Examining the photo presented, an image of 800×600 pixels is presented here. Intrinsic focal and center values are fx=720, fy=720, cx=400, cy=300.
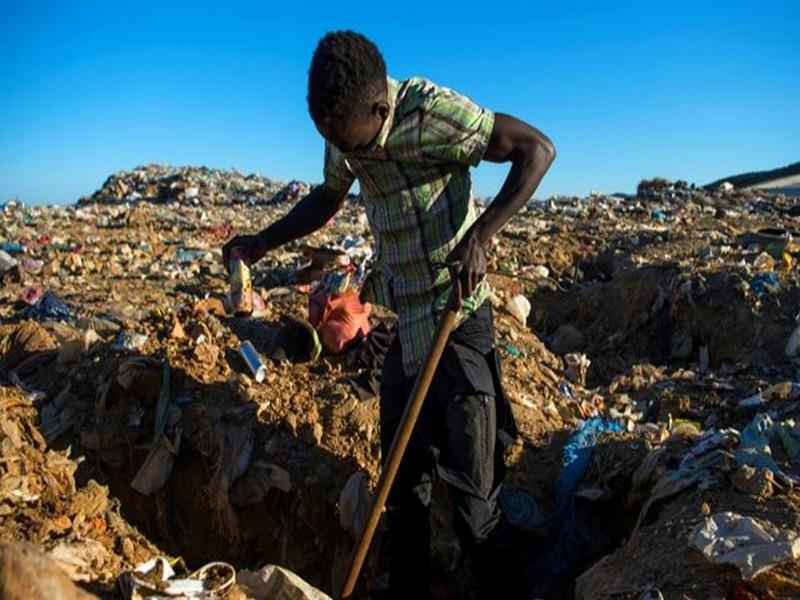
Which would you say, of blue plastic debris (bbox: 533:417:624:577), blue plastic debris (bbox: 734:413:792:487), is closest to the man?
blue plastic debris (bbox: 533:417:624:577)

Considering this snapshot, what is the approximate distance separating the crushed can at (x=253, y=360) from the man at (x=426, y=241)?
131 centimetres

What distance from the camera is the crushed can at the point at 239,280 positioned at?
101 inches

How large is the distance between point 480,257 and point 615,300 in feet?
16.6

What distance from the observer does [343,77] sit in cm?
192

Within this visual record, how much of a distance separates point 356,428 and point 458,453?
124 centimetres

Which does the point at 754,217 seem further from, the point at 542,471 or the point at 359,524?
the point at 359,524

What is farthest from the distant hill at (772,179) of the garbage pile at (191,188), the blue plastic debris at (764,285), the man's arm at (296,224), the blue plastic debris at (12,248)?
the man's arm at (296,224)

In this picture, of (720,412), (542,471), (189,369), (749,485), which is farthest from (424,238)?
(720,412)

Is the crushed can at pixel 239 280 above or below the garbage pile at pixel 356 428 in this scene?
above

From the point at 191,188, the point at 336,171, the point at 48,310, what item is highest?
the point at 191,188

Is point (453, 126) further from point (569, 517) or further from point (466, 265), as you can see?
point (569, 517)

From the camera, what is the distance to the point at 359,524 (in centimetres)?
311

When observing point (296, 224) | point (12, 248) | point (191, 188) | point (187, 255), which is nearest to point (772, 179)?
point (191, 188)

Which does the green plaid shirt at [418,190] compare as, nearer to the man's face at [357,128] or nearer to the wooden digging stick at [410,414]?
the man's face at [357,128]
